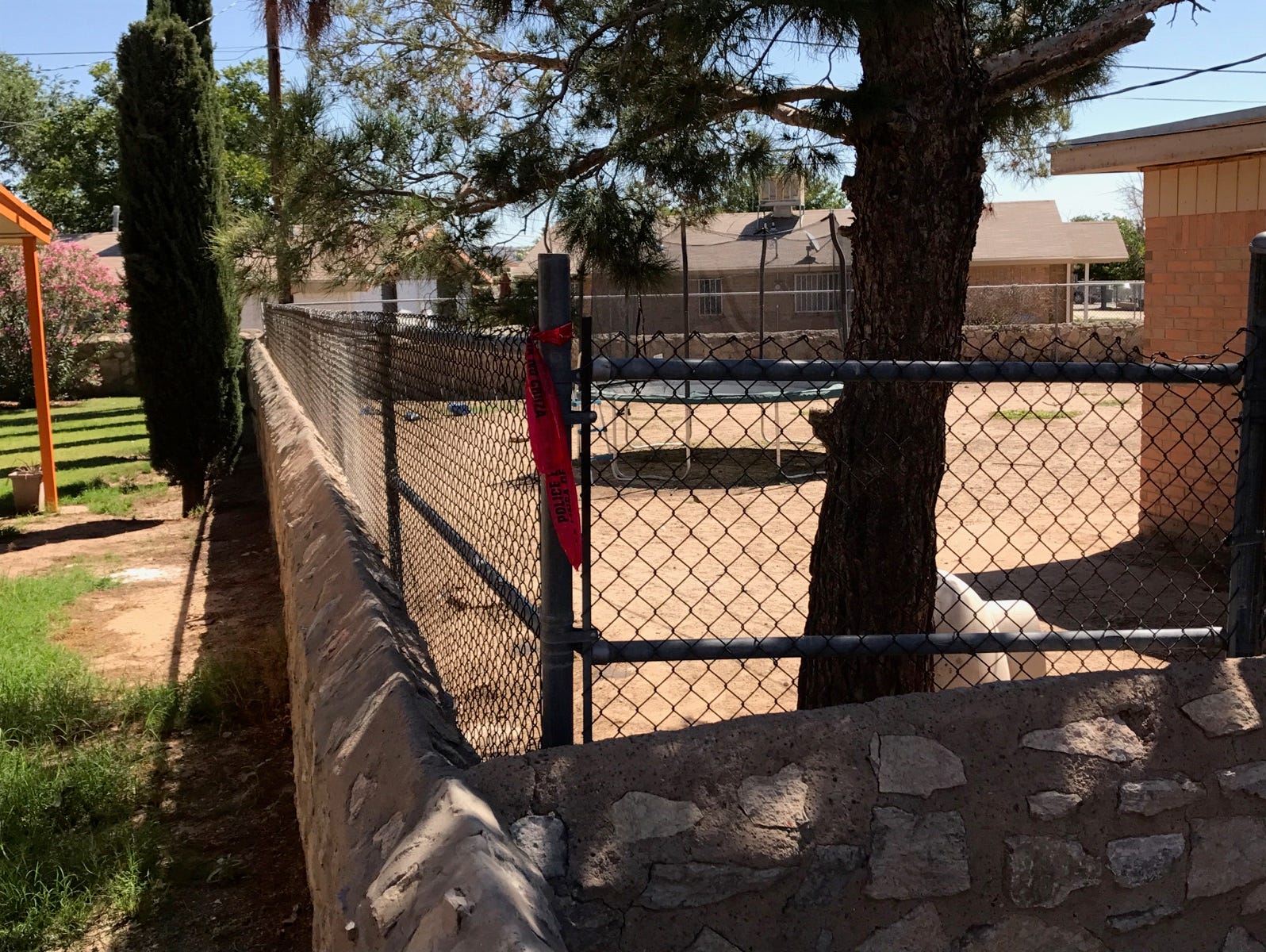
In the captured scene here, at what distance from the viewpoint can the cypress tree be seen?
11055 millimetres

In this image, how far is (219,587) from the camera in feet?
25.8

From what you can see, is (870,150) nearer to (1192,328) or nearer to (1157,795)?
(1157,795)

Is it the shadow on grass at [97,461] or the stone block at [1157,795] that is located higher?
the stone block at [1157,795]

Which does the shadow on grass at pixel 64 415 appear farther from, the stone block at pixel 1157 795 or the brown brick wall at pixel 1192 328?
the stone block at pixel 1157 795

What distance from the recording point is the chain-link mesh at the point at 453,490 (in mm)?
2812

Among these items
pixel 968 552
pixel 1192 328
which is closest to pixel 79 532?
pixel 968 552

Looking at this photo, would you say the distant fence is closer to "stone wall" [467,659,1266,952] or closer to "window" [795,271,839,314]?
"stone wall" [467,659,1266,952]

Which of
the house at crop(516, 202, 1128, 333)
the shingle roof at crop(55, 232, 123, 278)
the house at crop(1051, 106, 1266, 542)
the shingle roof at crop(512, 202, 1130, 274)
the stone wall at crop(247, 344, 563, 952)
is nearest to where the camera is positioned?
the stone wall at crop(247, 344, 563, 952)

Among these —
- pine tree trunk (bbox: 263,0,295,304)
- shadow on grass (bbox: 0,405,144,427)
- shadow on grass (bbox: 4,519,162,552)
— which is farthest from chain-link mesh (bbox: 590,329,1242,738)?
shadow on grass (bbox: 0,405,144,427)

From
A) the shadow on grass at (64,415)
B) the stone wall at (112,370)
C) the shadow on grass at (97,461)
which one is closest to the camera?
the shadow on grass at (97,461)

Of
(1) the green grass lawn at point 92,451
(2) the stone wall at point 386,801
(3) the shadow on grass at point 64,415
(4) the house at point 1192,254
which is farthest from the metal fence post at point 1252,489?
(3) the shadow on grass at point 64,415

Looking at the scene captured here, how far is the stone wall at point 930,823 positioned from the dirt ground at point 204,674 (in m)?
1.46

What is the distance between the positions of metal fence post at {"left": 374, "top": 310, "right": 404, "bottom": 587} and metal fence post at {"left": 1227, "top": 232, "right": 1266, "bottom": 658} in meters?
2.46

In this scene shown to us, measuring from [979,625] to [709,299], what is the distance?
25433 millimetres
